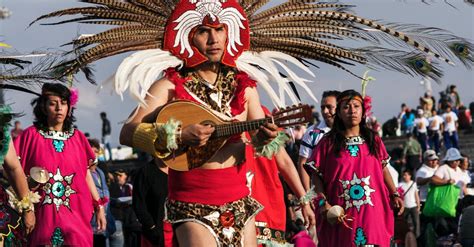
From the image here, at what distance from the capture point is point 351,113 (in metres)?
10.3

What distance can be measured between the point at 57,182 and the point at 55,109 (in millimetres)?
664

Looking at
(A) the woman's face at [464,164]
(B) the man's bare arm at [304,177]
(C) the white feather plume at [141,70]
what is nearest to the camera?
(C) the white feather plume at [141,70]

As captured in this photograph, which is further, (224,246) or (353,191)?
(353,191)

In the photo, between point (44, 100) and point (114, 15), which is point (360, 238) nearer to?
point (44, 100)

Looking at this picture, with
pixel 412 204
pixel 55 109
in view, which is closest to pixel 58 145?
pixel 55 109

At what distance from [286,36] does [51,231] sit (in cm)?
416

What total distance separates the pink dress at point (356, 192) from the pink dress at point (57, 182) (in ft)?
7.37

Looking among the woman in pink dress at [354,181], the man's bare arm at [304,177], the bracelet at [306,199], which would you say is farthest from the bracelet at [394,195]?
the bracelet at [306,199]

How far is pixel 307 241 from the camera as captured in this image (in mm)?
12203

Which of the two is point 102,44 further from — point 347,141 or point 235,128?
point 347,141

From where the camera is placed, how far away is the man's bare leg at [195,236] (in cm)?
688

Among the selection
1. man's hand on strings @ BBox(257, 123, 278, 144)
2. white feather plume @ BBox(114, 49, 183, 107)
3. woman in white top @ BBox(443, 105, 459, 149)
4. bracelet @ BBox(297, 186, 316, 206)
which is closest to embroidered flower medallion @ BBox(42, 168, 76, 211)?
bracelet @ BBox(297, 186, 316, 206)

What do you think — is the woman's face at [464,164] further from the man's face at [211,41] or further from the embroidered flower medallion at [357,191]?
the man's face at [211,41]

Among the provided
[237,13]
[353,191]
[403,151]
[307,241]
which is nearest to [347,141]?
[353,191]
